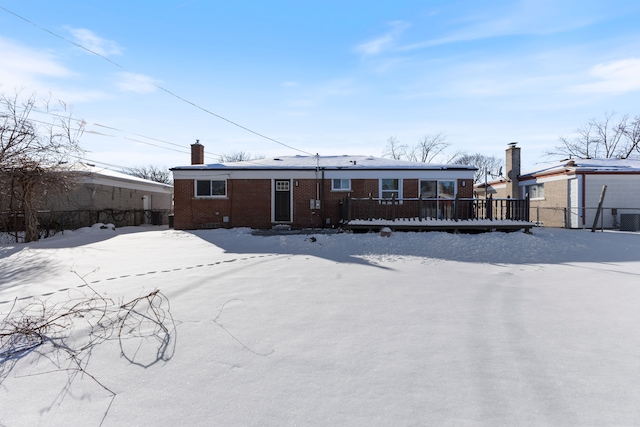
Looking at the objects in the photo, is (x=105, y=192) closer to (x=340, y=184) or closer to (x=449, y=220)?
(x=340, y=184)

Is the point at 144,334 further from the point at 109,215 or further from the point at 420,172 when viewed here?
the point at 109,215

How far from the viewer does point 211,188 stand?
1803 centimetres

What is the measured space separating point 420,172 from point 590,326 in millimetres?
13693

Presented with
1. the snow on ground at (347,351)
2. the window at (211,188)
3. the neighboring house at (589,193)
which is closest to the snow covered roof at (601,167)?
the neighboring house at (589,193)

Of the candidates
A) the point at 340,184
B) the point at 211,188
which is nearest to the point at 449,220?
the point at 340,184

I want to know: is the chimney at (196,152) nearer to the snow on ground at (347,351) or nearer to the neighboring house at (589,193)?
the snow on ground at (347,351)

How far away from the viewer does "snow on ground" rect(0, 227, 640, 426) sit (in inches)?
108

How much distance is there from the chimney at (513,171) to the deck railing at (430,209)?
849cm

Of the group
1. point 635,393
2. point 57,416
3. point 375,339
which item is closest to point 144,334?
point 57,416

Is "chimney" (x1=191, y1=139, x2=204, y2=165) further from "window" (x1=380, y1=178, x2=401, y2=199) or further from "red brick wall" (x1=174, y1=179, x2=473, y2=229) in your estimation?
"window" (x1=380, y1=178, x2=401, y2=199)

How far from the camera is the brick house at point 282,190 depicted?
17.7m

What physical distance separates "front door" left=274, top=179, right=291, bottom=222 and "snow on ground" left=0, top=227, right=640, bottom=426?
31.8 feet

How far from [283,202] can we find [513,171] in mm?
16047

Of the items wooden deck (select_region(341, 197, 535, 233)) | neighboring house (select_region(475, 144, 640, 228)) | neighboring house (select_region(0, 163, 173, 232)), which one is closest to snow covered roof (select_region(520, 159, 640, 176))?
neighboring house (select_region(475, 144, 640, 228))
